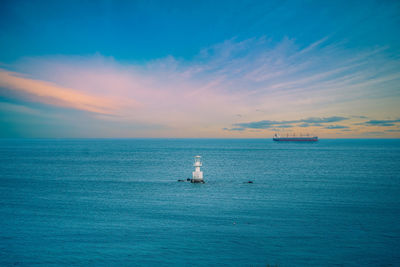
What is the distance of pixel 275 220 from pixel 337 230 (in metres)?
5.63

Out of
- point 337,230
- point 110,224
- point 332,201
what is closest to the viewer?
point 337,230

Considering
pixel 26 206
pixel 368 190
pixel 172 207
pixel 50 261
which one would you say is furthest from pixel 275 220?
pixel 26 206

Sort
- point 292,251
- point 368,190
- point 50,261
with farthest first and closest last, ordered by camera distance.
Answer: point 368,190 < point 292,251 < point 50,261

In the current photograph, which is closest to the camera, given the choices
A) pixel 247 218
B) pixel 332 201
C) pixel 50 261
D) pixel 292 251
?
pixel 50 261

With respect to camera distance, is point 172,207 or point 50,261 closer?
point 50,261

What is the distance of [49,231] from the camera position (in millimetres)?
23797

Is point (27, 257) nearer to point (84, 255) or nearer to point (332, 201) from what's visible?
point (84, 255)

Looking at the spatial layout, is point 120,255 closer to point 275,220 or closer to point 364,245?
point 275,220

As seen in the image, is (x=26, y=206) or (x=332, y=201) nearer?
(x=26, y=206)

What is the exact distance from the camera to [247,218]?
1086 inches

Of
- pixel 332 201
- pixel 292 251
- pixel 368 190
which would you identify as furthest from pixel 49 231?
pixel 368 190

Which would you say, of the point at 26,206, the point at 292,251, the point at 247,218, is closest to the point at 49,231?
the point at 26,206

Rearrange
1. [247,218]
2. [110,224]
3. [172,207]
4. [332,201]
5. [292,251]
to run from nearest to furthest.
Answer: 1. [292,251]
2. [110,224]
3. [247,218]
4. [172,207]
5. [332,201]

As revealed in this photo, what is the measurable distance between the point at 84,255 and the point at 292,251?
15.4 meters
